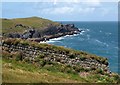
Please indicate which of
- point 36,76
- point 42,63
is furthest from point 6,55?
point 36,76

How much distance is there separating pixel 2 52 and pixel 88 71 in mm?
9685

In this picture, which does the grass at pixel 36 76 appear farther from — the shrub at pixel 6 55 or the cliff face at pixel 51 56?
the cliff face at pixel 51 56

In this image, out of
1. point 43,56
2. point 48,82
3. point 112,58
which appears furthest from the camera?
point 112,58

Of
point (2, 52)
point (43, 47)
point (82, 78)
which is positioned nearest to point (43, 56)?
point (43, 47)

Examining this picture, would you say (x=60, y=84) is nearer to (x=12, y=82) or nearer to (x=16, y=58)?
(x=12, y=82)

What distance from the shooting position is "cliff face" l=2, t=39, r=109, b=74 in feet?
119

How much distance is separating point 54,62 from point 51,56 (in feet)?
6.18

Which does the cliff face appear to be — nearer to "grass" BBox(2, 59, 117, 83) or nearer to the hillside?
the hillside

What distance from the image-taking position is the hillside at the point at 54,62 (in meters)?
32.7

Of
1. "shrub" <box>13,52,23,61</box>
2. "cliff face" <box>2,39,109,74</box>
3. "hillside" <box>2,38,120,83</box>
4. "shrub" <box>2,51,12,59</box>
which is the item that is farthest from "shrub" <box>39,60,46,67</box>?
"shrub" <box>2,51,12,59</box>

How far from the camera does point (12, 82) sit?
23.5m

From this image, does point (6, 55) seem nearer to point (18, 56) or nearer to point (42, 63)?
point (18, 56)

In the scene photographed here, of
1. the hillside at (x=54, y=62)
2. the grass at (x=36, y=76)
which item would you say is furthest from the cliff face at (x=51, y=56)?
the grass at (x=36, y=76)

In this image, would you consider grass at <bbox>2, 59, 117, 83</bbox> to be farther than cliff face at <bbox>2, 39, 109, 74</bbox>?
No
